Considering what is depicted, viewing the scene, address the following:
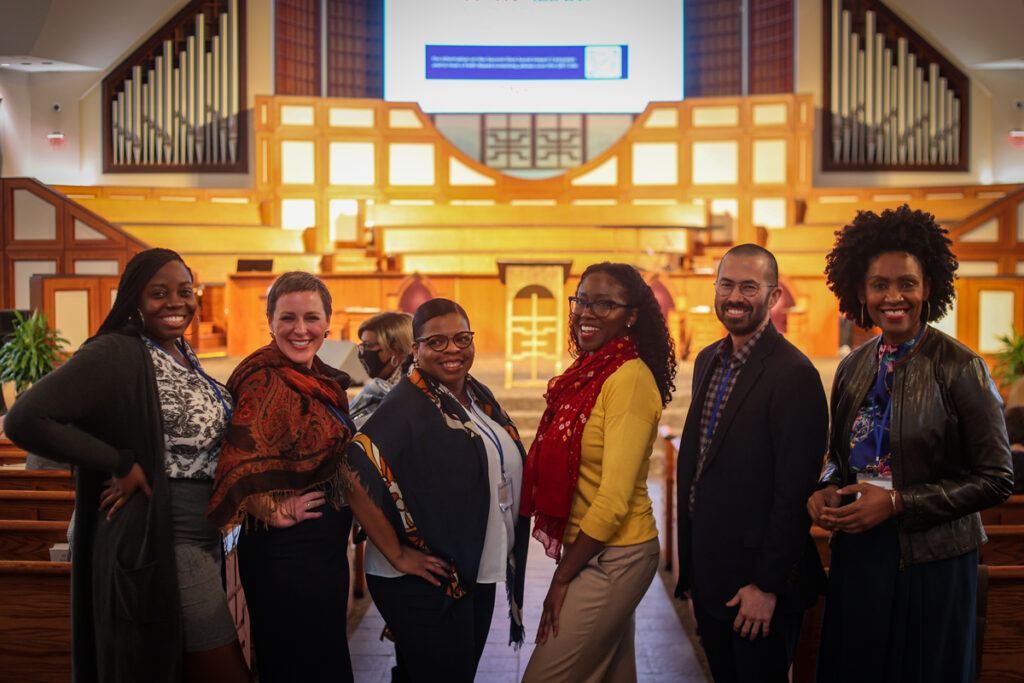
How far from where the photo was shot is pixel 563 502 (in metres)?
1.70

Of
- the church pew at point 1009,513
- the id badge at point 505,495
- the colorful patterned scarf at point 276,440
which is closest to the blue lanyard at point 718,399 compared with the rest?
the id badge at point 505,495

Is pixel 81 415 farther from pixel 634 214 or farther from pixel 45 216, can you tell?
pixel 634 214

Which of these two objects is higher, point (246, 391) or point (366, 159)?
point (366, 159)

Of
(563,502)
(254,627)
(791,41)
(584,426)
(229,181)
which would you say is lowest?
(254,627)

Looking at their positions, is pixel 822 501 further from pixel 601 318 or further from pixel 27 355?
pixel 27 355

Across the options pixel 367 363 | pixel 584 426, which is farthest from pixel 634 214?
pixel 584 426

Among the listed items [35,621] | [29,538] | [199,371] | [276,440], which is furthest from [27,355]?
[276,440]

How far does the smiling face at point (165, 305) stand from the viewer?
181cm

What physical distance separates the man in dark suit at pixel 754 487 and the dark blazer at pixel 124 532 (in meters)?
1.14

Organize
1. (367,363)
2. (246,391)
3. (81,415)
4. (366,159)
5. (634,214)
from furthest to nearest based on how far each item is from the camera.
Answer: (366,159)
(634,214)
(367,363)
(246,391)
(81,415)

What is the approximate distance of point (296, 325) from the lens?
6.17ft

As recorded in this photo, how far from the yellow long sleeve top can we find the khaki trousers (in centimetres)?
5

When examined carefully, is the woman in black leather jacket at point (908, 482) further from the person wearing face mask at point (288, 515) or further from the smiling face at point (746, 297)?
the person wearing face mask at point (288, 515)

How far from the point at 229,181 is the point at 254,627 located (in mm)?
10244
